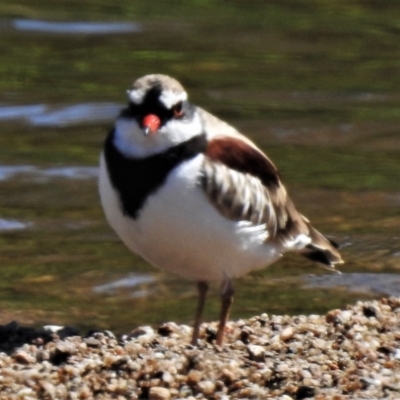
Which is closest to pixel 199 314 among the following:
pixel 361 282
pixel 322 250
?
pixel 322 250

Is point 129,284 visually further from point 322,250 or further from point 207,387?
point 207,387

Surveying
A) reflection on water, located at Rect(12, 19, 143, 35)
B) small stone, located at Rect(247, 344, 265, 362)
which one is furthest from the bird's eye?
reflection on water, located at Rect(12, 19, 143, 35)

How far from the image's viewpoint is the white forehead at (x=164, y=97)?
6.11 meters

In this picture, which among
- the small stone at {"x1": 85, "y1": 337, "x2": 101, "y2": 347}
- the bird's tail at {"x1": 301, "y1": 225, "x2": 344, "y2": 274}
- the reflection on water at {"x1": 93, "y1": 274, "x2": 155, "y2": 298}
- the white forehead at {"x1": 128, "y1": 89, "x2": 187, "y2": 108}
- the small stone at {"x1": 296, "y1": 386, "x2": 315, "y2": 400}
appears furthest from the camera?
the reflection on water at {"x1": 93, "y1": 274, "x2": 155, "y2": 298}

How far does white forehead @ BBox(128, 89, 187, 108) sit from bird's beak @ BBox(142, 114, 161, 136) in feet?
0.27

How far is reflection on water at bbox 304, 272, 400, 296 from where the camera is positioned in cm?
882

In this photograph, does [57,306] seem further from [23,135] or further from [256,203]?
[23,135]

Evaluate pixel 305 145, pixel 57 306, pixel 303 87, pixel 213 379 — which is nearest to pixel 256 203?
pixel 213 379

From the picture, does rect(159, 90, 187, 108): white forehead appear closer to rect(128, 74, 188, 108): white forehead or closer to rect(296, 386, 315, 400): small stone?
rect(128, 74, 188, 108): white forehead

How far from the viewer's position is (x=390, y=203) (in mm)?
10641

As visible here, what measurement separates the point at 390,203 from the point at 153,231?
4936 mm

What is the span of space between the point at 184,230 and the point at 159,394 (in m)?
0.88

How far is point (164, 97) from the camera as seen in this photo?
6.12 m

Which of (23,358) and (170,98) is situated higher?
(170,98)
